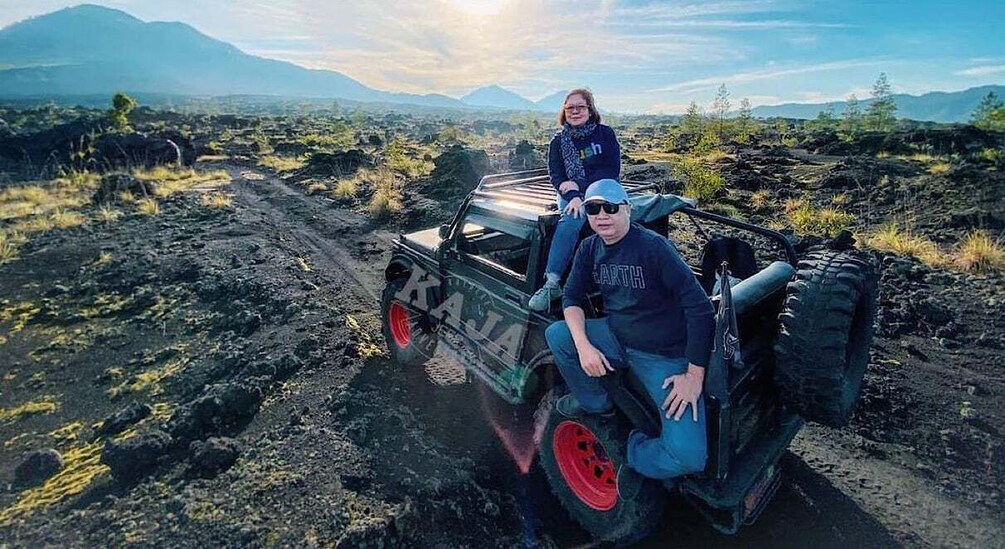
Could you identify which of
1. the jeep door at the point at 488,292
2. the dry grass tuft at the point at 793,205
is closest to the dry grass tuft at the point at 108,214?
the jeep door at the point at 488,292

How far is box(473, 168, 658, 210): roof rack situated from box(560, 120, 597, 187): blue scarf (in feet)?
0.95

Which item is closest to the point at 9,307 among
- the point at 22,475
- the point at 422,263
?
the point at 22,475

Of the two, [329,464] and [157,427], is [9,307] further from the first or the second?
[329,464]

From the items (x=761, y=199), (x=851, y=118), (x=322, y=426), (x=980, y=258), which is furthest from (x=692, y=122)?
(x=322, y=426)

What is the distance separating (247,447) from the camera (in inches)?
157

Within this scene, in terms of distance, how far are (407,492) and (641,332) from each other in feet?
6.96

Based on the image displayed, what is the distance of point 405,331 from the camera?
555cm

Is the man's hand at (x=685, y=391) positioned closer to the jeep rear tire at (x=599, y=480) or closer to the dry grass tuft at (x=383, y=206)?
the jeep rear tire at (x=599, y=480)

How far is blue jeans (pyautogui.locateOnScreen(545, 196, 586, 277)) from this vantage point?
3.31 m

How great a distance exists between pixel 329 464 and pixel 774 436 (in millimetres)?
3227

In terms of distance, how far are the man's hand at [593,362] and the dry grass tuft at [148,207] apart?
1521cm

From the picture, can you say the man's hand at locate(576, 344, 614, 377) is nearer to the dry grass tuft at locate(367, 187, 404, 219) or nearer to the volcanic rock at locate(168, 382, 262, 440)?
the volcanic rock at locate(168, 382, 262, 440)

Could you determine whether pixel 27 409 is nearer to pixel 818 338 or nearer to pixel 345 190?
pixel 818 338

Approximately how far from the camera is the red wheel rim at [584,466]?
310 centimetres
